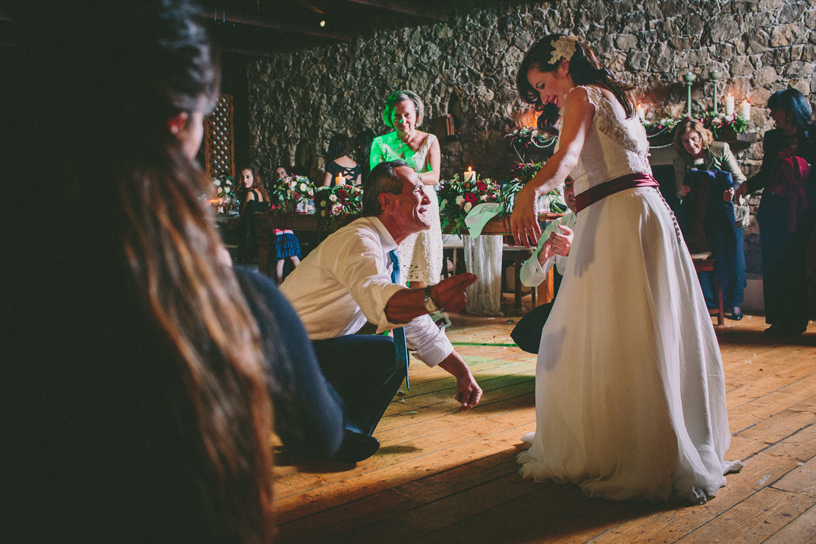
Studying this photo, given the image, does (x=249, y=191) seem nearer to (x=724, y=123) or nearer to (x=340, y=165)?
(x=340, y=165)

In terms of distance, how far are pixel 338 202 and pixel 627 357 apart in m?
3.28

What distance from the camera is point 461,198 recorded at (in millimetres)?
4742

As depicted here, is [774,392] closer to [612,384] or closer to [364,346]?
[612,384]

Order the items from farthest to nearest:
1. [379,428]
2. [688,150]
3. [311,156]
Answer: [311,156], [688,150], [379,428]

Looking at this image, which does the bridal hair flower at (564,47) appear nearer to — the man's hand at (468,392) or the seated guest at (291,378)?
the man's hand at (468,392)

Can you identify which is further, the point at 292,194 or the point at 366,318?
the point at 292,194

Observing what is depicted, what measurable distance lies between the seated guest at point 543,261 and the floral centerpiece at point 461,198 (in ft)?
5.76

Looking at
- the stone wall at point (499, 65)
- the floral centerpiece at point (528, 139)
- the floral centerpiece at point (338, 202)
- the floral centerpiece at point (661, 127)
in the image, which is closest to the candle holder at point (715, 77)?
the stone wall at point (499, 65)

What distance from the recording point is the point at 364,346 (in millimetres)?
2025

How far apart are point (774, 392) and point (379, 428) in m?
1.93

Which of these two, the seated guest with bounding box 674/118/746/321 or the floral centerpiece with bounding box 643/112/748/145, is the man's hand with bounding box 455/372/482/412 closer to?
the seated guest with bounding box 674/118/746/321

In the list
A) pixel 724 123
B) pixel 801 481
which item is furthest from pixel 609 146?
pixel 724 123

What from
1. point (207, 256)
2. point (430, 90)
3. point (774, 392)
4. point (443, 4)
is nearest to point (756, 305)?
point (774, 392)

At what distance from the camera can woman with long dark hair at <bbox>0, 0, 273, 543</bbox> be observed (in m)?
0.52
